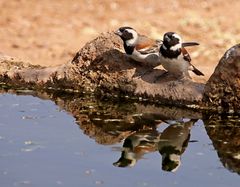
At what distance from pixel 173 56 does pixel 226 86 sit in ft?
3.21

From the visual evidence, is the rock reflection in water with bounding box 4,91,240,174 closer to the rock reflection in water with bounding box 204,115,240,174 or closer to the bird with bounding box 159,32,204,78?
the rock reflection in water with bounding box 204,115,240,174

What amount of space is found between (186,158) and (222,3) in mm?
10084

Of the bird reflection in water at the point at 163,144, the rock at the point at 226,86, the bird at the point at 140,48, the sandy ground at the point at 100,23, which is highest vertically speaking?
the sandy ground at the point at 100,23

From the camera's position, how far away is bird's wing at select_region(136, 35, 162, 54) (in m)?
11.2

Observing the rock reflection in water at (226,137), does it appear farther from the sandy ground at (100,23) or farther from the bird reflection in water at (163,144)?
the sandy ground at (100,23)

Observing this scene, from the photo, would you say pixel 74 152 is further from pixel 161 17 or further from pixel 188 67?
pixel 161 17

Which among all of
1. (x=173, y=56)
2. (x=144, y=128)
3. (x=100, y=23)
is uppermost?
(x=100, y=23)

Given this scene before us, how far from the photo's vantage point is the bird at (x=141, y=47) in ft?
36.8

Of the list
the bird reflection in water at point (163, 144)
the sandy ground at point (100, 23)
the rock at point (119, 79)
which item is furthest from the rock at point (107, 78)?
the sandy ground at point (100, 23)

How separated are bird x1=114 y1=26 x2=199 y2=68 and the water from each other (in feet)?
2.41

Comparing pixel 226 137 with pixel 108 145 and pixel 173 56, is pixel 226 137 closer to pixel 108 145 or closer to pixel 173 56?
pixel 108 145

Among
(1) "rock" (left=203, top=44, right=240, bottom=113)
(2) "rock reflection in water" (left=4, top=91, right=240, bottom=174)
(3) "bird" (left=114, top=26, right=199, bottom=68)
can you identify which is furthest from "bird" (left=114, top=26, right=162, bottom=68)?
(1) "rock" (left=203, top=44, right=240, bottom=113)

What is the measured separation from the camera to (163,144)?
9.32m

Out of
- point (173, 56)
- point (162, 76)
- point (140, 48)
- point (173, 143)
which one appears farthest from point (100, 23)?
point (173, 143)
